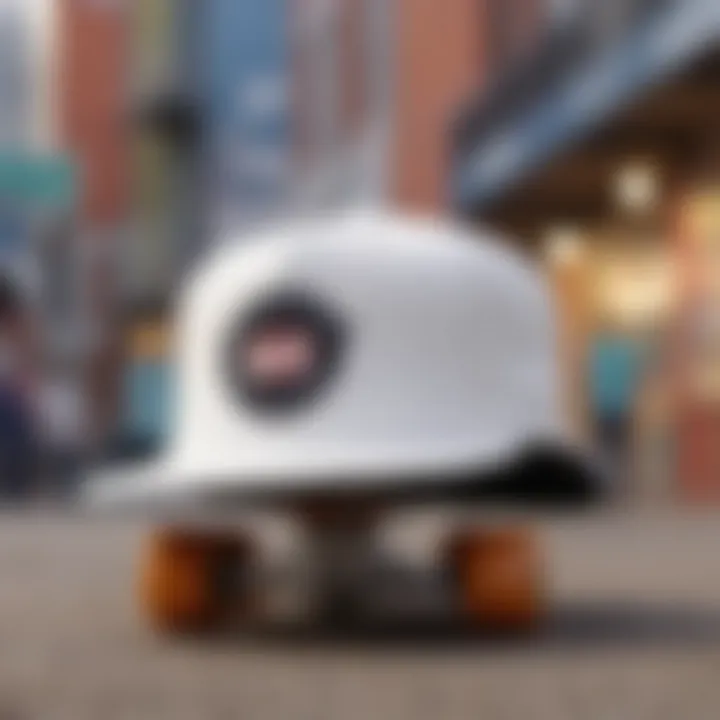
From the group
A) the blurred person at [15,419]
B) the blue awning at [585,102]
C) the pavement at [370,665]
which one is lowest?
the pavement at [370,665]

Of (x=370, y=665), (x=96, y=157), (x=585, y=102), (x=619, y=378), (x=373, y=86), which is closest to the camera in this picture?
(x=370, y=665)

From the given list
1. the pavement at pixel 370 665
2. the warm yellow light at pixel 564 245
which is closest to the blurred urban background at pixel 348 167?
the warm yellow light at pixel 564 245

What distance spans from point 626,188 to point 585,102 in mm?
745

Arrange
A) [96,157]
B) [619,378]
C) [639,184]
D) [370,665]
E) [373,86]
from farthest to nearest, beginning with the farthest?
[96,157]
[373,86]
[619,378]
[639,184]
[370,665]

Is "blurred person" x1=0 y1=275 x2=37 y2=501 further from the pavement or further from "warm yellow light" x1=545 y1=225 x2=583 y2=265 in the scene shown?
the pavement

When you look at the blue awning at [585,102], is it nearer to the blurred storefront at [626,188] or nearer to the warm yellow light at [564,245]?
the blurred storefront at [626,188]

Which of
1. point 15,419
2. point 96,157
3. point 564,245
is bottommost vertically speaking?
point 15,419

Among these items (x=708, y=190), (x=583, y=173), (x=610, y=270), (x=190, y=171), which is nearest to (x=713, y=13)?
(x=708, y=190)

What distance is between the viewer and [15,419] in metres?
3.97

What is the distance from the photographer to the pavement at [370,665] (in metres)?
0.86

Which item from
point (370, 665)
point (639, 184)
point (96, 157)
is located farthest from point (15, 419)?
point (370, 665)

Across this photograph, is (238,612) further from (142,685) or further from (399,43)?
(399,43)

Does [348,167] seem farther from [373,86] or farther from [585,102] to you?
[585,102]

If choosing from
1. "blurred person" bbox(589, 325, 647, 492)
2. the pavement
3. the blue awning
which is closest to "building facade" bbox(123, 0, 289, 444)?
the blue awning
